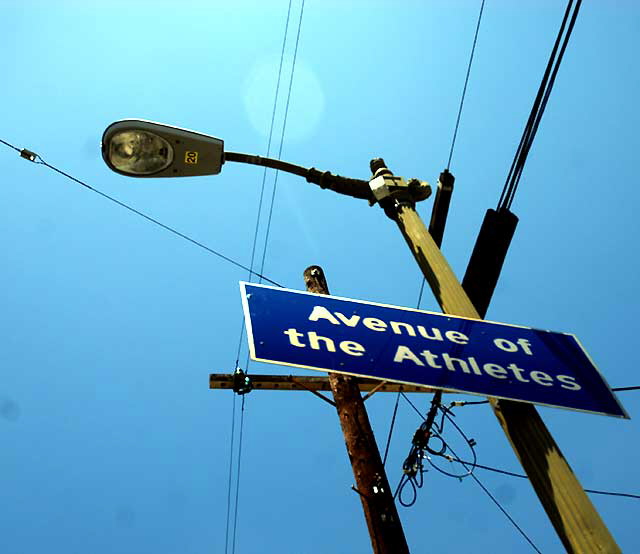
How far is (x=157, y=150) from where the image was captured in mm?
3588

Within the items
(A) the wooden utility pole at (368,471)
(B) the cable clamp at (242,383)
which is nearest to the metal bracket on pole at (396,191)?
(A) the wooden utility pole at (368,471)

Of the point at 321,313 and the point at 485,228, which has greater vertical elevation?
the point at 485,228

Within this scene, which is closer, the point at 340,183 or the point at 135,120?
the point at 135,120

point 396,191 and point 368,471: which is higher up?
point 396,191

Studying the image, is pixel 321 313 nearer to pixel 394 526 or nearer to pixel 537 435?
pixel 537 435

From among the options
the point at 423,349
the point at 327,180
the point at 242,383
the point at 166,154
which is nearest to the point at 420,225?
the point at 327,180

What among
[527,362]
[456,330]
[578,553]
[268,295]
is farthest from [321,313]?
[578,553]

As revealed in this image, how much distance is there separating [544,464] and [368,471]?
2.88 meters

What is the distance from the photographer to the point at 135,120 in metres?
3.45

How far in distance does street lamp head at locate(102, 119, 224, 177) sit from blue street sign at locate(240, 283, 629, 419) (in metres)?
1.44

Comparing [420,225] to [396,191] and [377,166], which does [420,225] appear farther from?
[377,166]

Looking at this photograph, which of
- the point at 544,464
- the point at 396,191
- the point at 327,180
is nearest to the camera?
the point at 544,464

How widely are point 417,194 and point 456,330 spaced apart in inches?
62.5

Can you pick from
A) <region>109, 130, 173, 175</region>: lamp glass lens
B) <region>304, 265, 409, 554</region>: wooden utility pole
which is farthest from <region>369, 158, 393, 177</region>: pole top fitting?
<region>304, 265, 409, 554</region>: wooden utility pole
